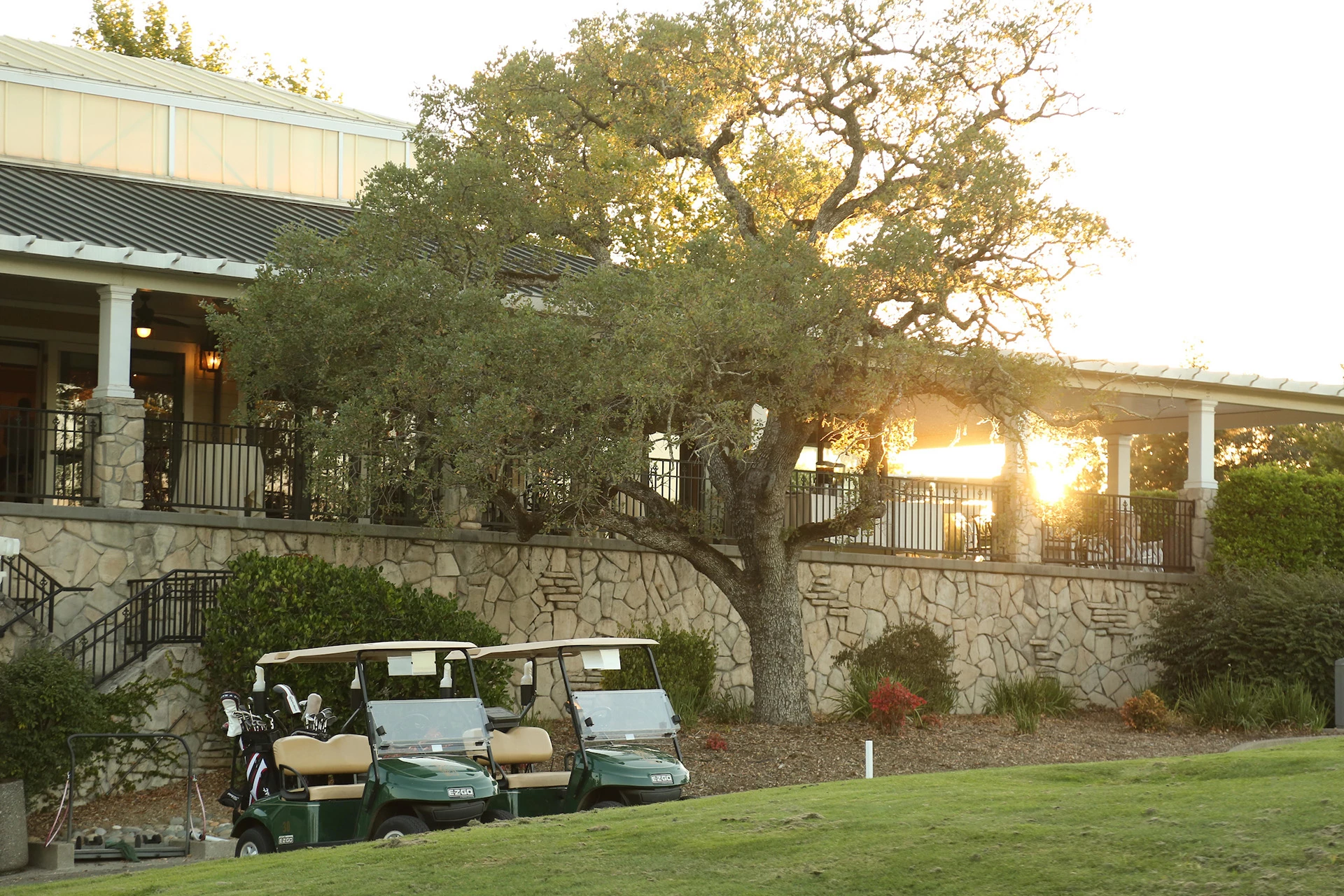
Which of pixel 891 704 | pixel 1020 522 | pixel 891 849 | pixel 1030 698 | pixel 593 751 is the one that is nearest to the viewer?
pixel 891 849

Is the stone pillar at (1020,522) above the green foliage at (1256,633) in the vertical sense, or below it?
above

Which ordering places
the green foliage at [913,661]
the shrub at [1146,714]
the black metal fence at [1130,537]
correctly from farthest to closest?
the black metal fence at [1130,537] → the green foliage at [913,661] → the shrub at [1146,714]

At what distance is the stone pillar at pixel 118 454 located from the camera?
16141 millimetres

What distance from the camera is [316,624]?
14.5 metres

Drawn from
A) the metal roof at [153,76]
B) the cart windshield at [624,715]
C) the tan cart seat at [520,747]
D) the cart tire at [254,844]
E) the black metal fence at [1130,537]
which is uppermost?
the metal roof at [153,76]

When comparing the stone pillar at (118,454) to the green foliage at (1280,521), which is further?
the green foliage at (1280,521)

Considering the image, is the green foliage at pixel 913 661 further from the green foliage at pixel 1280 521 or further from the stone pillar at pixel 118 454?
the stone pillar at pixel 118 454

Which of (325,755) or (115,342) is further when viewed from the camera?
(115,342)

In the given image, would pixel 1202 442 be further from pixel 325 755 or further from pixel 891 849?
pixel 891 849

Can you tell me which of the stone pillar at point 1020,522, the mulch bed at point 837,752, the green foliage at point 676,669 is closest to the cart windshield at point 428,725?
the mulch bed at point 837,752

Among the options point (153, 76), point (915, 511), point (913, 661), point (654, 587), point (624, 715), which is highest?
point (153, 76)

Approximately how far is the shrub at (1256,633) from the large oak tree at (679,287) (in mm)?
6527

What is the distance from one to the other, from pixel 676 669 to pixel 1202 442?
34.5 ft

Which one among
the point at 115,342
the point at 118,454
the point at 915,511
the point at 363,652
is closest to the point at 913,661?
the point at 915,511
